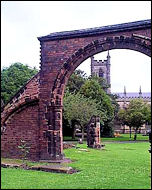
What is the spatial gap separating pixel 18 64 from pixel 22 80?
4155mm

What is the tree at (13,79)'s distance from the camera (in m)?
31.0

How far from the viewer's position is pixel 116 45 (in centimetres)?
1051

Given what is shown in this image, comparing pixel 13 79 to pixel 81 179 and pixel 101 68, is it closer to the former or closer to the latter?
pixel 81 179

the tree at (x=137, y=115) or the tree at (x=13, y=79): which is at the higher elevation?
the tree at (x=13, y=79)

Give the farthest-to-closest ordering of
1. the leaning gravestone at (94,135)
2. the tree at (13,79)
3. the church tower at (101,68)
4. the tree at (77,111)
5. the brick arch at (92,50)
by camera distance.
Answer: the church tower at (101,68), the tree at (77,111), the tree at (13,79), the leaning gravestone at (94,135), the brick arch at (92,50)

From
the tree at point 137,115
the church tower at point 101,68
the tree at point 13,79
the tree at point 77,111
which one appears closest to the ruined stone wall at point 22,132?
the tree at point 13,79

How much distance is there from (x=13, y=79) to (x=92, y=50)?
2348 centimetres

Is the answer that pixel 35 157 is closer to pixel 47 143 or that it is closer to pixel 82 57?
pixel 47 143

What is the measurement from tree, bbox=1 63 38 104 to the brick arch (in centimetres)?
1988

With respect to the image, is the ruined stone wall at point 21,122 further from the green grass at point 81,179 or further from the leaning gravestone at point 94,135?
the leaning gravestone at point 94,135

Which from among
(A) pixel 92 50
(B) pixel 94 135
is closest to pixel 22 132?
(A) pixel 92 50

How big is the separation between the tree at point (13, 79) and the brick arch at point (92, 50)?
65.2 ft

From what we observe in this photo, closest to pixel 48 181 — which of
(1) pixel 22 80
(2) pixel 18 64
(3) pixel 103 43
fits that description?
(3) pixel 103 43

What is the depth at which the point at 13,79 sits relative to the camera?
3300cm
